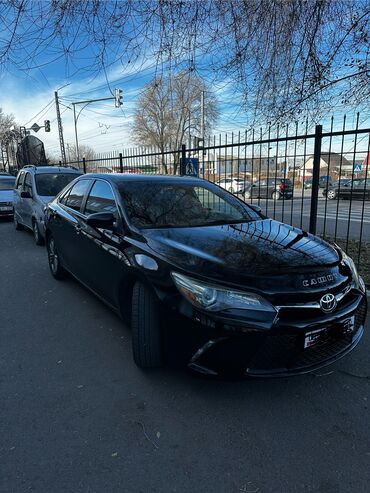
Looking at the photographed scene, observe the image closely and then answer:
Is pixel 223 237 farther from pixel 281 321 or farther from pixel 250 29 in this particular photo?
pixel 250 29

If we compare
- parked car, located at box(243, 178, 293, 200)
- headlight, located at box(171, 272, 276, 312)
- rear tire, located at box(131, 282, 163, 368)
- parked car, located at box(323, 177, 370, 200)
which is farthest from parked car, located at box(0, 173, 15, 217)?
parked car, located at box(323, 177, 370, 200)

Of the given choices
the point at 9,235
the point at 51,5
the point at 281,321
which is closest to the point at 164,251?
the point at 281,321

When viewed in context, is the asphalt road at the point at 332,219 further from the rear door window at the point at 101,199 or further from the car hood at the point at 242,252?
the rear door window at the point at 101,199

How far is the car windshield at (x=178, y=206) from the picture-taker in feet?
10.8

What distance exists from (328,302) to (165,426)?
Answer: 1375mm

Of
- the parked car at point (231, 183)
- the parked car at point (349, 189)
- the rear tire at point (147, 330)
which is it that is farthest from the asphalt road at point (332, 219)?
the rear tire at point (147, 330)

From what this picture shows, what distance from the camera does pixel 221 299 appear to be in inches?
88.6

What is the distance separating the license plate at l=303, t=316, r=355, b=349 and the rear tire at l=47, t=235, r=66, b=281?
3.88 m

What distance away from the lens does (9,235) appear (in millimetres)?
9250

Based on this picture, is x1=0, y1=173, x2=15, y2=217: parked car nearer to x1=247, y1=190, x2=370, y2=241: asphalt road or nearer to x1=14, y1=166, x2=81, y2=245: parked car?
x1=14, y1=166, x2=81, y2=245: parked car

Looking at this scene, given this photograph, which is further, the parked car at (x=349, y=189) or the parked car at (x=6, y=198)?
the parked car at (x=349, y=189)

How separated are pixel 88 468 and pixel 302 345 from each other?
58.2 inches

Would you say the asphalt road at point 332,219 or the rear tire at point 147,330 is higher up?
the rear tire at point 147,330

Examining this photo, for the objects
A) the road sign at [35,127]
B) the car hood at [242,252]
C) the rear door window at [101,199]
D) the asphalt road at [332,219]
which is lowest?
the asphalt road at [332,219]
